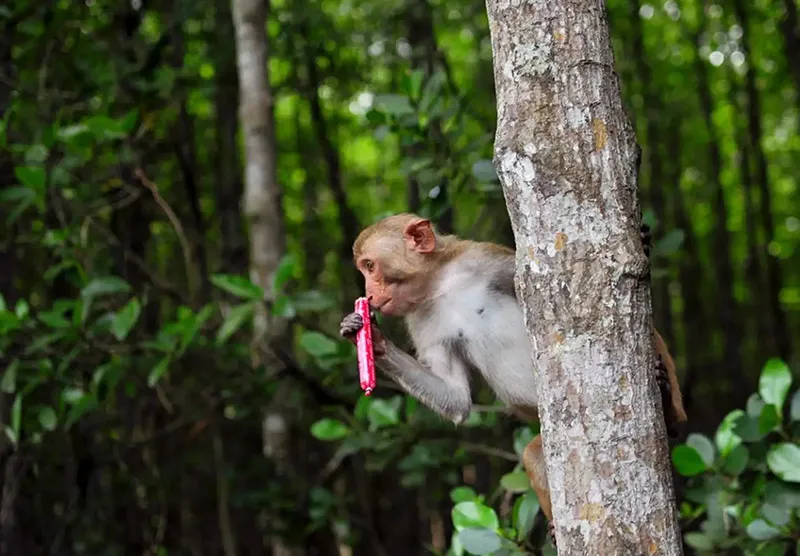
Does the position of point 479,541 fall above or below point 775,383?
below

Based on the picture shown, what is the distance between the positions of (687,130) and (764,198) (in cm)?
549

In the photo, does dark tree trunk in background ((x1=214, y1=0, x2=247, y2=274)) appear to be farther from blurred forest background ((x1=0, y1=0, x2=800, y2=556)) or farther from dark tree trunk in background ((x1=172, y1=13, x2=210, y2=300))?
dark tree trunk in background ((x1=172, y1=13, x2=210, y2=300))

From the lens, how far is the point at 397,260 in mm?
4301

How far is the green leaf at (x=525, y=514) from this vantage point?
398 centimetres

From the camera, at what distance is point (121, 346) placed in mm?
5422

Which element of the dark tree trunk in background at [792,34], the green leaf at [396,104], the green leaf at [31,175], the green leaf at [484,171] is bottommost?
the green leaf at [484,171]

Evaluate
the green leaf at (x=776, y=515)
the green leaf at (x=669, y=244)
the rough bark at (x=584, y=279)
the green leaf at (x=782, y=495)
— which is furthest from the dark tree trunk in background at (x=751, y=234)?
the rough bark at (x=584, y=279)

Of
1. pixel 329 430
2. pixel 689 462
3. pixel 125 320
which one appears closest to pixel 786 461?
pixel 689 462

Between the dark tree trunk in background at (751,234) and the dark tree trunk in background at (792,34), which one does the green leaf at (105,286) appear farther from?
the dark tree trunk in background at (751,234)

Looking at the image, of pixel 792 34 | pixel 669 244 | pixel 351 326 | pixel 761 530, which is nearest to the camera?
pixel 351 326

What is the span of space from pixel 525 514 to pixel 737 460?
994mm

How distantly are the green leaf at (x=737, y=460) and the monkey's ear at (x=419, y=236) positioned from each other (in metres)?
1.54

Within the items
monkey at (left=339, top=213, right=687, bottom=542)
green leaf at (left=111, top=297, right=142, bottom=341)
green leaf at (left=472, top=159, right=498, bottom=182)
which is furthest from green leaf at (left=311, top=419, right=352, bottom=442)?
green leaf at (left=472, top=159, right=498, bottom=182)

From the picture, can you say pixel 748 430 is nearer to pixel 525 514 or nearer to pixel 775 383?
pixel 775 383
